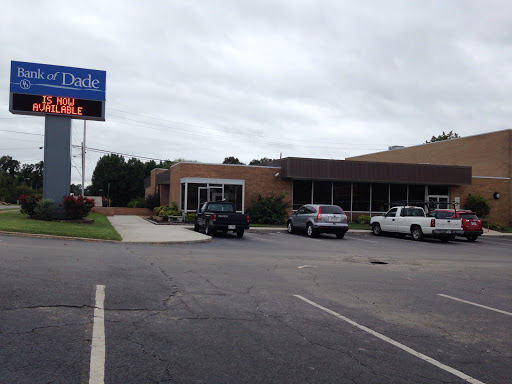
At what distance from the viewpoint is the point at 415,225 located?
22.6 m

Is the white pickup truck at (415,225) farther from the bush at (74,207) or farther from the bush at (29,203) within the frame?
the bush at (29,203)

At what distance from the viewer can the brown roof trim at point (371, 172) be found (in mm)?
29188

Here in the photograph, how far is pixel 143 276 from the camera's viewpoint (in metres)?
8.94

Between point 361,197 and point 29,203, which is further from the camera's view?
point 361,197

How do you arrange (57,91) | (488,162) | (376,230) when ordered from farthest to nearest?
(488,162)
(376,230)
(57,91)

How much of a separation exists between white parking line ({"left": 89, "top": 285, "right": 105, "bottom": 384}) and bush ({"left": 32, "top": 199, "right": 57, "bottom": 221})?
1664 centimetres

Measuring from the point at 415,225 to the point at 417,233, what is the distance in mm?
438

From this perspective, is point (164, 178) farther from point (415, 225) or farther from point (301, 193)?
Result: point (415, 225)

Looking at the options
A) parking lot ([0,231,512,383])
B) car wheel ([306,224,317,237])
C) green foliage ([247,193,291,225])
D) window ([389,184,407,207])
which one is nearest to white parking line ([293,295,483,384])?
parking lot ([0,231,512,383])

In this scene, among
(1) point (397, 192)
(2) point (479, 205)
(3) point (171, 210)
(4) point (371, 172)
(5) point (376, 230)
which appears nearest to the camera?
(5) point (376, 230)

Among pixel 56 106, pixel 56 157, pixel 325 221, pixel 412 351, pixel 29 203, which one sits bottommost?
pixel 412 351

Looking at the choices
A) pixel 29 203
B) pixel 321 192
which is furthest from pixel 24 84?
pixel 321 192

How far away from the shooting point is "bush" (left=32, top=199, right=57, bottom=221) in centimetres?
2144

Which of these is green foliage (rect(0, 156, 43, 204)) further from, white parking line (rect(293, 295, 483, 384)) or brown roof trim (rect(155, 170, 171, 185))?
white parking line (rect(293, 295, 483, 384))
